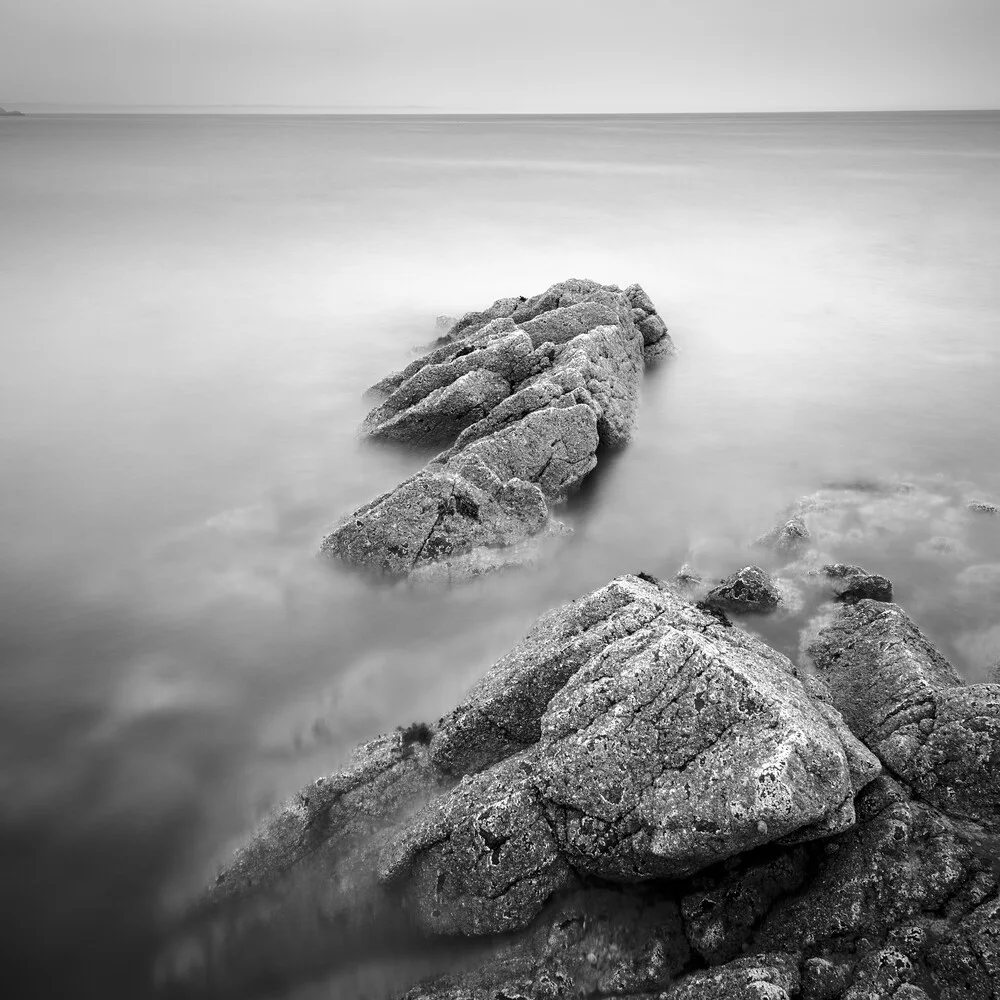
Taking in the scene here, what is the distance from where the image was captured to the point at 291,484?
13727mm

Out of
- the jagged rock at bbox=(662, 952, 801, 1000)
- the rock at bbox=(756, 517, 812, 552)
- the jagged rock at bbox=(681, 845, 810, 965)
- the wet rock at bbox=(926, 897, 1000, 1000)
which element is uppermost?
the wet rock at bbox=(926, 897, 1000, 1000)

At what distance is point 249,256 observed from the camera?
114 ft

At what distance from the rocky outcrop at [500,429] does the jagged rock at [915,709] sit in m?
4.54

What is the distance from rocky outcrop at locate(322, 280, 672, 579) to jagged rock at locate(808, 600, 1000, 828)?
14.9 feet

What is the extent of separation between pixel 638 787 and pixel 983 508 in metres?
9.77


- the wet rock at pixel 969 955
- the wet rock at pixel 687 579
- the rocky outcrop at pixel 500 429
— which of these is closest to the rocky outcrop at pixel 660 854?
Answer: the wet rock at pixel 969 955

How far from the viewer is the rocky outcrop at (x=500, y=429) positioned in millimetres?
10359

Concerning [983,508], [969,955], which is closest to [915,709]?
[969,955]

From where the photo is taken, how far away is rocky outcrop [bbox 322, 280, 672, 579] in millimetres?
10359

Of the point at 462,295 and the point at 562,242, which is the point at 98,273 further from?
the point at 562,242

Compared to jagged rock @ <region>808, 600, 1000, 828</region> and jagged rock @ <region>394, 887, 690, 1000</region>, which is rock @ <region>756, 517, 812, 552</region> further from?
jagged rock @ <region>394, 887, 690, 1000</region>

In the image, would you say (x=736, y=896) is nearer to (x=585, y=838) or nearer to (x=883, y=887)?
(x=883, y=887)

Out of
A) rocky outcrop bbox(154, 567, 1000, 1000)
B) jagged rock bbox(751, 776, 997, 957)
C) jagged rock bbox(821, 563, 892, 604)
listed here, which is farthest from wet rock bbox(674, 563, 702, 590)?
jagged rock bbox(751, 776, 997, 957)

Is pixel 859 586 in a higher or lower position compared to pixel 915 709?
lower
